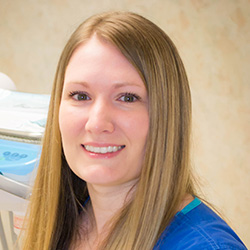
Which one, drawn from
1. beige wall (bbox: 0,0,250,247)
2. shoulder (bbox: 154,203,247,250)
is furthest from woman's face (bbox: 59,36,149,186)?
beige wall (bbox: 0,0,250,247)

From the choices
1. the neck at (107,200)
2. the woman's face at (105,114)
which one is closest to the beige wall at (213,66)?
the neck at (107,200)

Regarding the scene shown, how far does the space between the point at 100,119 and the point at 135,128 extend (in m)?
0.08

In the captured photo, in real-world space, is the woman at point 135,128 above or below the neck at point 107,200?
above

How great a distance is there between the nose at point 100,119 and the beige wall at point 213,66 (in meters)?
1.63

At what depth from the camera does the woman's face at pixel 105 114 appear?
0.84m

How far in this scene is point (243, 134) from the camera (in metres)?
2.54

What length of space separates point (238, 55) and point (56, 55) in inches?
50.3

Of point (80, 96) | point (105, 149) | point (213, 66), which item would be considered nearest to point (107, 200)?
point (105, 149)

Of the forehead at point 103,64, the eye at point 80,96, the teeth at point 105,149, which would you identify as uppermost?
the forehead at point 103,64

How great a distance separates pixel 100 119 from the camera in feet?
2.73

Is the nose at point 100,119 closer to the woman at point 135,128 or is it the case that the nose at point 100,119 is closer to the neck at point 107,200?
the woman at point 135,128

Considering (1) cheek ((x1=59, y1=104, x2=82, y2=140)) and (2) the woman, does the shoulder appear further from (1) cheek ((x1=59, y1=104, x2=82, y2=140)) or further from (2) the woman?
(1) cheek ((x1=59, y1=104, x2=82, y2=140))

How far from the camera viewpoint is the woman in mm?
838

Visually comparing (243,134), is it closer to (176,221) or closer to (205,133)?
(205,133)
